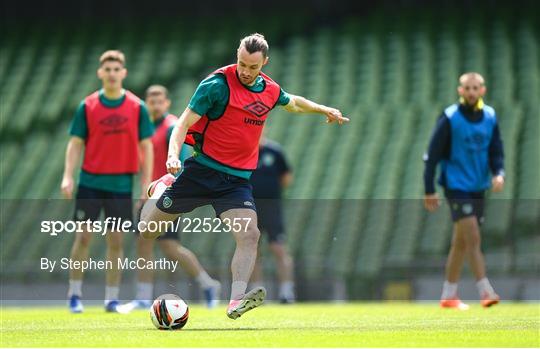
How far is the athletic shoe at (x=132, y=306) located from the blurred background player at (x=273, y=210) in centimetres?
191

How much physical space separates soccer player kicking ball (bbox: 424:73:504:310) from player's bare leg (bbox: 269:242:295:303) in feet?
8.88

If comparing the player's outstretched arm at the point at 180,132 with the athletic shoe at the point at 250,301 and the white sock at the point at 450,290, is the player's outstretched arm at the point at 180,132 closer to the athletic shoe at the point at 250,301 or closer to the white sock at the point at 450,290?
the athletic shoe at the point at 250,301

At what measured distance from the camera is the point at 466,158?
423 inches

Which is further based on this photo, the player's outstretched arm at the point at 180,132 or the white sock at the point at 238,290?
the white sock at the point at 238,290

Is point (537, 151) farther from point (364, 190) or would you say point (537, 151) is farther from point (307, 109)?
point (307, 109)

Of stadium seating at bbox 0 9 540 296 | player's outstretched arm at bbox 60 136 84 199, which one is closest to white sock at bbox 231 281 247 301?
stadium seating at bbox 0 9 540 296

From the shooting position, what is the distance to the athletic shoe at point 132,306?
10.2 metres

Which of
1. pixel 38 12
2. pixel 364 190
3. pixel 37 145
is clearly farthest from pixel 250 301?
pixel 38 12

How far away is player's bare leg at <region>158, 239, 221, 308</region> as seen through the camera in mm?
11055

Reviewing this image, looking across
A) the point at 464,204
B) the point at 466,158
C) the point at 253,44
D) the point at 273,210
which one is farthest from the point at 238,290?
the point at 273,210

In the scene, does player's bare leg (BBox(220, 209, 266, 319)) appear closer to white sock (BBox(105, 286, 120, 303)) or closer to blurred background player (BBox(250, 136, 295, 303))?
white sock (BBox(105, 286, 120, 303))

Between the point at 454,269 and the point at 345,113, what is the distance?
8.48m

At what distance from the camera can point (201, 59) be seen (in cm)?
2238

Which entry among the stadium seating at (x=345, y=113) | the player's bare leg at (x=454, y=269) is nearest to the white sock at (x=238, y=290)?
the stadium seating at (x=345, y=113)
